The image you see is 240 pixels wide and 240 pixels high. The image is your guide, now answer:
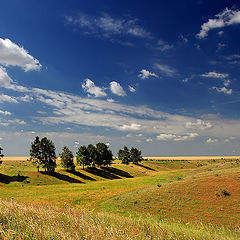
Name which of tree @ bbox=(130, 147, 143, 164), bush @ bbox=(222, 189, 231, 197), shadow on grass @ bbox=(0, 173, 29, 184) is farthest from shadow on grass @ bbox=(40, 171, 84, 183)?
tree @ bbox=(130, 147, 143, 164)

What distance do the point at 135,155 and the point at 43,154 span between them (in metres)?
76.1

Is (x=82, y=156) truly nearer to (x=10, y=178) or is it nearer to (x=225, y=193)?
(x=10, y=178)

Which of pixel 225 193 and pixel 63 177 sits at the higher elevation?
pixel 225 193

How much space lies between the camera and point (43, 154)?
7344 cm

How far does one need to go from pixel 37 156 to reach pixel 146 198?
58030 millimetres

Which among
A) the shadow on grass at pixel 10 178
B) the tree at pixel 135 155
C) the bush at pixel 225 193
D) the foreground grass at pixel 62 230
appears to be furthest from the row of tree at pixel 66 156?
the foreground grass at pixel 62 230

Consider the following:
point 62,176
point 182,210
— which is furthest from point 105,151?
point 182,210

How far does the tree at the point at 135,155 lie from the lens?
13300 centimetres

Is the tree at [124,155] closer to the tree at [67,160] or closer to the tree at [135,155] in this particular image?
the tree at [135,155]

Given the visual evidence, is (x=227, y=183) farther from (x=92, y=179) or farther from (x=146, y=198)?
(x=92, y=179)

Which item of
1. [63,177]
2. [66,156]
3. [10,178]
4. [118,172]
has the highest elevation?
[66,156]

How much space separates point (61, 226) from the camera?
20.3 feet

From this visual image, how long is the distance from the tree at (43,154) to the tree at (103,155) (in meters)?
27.5

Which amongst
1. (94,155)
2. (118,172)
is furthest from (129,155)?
(94,155)
